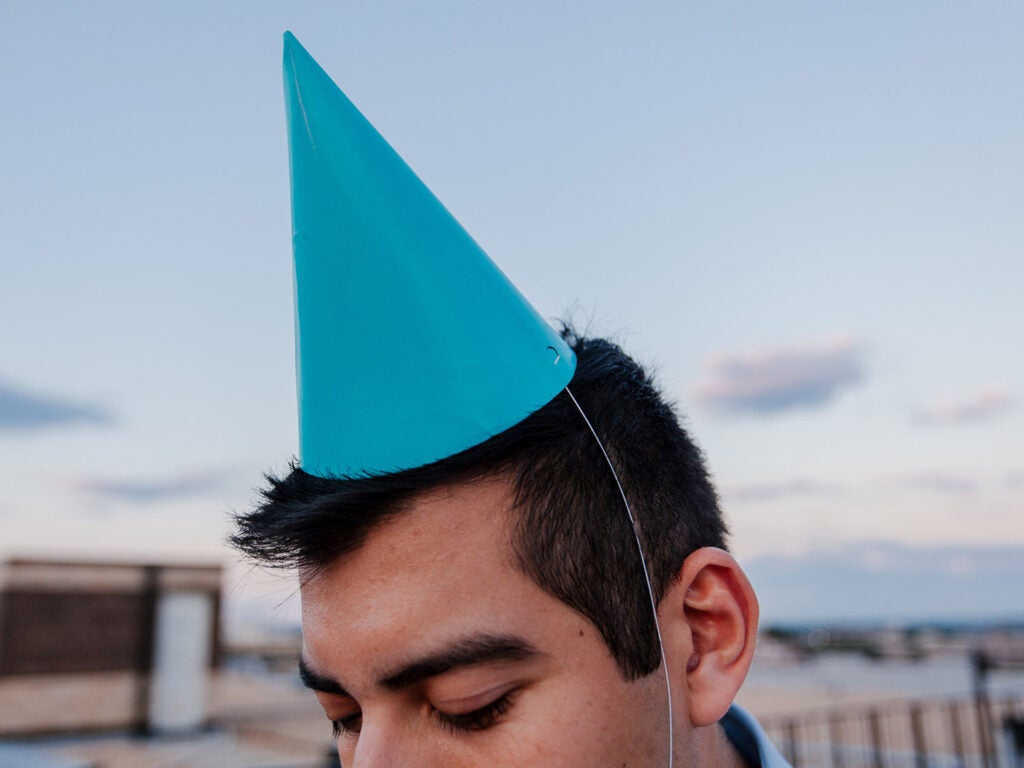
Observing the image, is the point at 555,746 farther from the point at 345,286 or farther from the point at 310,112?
the point at 310,112

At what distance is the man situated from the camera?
129cm

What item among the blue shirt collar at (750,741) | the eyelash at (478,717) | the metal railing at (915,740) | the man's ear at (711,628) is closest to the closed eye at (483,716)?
the eyelash at (478,717)

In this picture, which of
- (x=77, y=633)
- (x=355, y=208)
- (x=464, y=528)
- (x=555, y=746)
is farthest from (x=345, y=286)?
(x=77, y=633)

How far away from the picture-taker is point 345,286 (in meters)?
1.43

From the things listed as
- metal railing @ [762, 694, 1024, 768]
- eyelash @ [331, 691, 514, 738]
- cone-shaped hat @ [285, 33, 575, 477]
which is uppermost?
cone-shaped hat @ [285, 33, 575, 477]

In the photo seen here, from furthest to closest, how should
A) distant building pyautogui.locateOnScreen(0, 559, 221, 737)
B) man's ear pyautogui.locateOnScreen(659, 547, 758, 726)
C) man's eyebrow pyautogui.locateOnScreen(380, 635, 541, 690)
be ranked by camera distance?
distant building pyautogui.locateOnScreen(0, 559, 221, 737)
man's ear pyautogui.locateOnScreen(659, 547, 758, 726)
man's eyebrow pyautogui.locateOnScreen(380, 635, 541, 690)

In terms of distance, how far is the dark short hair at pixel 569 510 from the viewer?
1.38 metres

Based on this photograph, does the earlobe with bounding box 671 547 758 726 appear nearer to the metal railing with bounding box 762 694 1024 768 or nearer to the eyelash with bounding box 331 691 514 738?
the eyelash with bounding box 331 691 514 738

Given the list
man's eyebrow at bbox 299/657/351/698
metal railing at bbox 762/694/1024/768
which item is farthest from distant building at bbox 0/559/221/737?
man's eyebrow at bbox 299/657/351/698

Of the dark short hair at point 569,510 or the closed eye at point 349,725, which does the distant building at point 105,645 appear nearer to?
the closed eye at point 349,725

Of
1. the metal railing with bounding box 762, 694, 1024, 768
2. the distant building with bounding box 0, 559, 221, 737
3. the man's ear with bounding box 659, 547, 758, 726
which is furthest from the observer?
the distant building with bounding box 0, 559, 221, 737

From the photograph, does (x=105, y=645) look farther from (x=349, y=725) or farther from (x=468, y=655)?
(x=468, y=655)

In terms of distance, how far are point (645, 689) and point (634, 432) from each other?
1.55 feet

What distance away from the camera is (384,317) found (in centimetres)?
141
